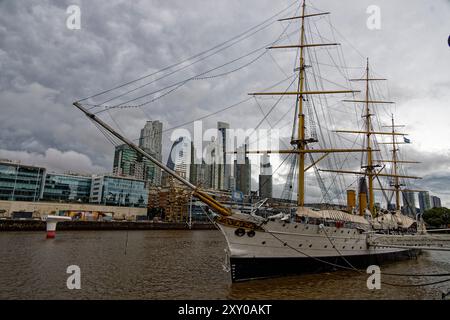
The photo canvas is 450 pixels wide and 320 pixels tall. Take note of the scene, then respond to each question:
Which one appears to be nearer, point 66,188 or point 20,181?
point 20,181

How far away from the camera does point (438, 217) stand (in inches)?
4190

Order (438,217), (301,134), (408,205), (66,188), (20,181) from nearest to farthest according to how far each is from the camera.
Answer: (301,134) → (408,205) → (20,181) → (66,188) → (438,217)

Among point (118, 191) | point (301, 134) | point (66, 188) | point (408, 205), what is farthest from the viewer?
point (118, 191)

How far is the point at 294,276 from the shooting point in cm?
1925

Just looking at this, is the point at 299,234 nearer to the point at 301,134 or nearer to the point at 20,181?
the point at 301,134

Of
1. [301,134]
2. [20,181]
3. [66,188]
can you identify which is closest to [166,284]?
[301,134]

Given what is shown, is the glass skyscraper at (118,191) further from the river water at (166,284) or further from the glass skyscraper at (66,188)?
the river water at (166,284)

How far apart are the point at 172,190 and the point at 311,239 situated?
94.1 m

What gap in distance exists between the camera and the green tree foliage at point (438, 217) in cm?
10222

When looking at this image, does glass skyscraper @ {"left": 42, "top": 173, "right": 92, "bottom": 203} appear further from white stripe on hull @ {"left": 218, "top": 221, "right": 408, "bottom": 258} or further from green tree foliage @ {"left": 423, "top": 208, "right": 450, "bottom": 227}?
green tree foliage @ {"left": 423, "top": 208, "right": 450, "bottom": 227}

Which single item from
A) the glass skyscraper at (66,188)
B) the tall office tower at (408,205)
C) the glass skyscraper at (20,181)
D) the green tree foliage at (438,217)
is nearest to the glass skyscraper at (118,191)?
the glass skyscraper at (66,188)
